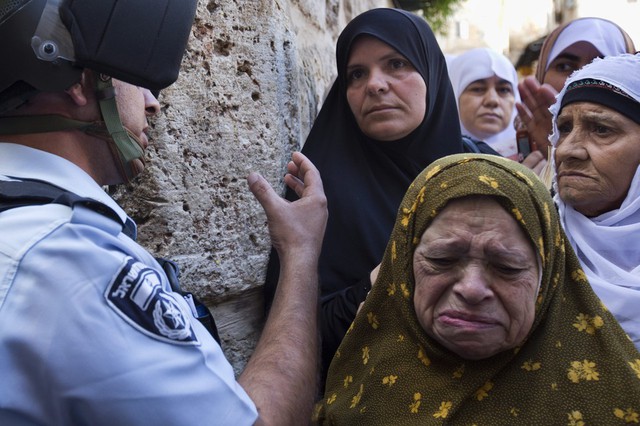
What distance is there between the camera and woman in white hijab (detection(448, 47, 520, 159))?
389cm

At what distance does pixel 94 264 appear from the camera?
3.40ft

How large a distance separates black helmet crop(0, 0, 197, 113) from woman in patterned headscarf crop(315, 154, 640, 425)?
660mm

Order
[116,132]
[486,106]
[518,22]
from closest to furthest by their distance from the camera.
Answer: [116,132]
[486,106]
[518,22]

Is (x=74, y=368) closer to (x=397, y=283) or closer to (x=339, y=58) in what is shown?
(x=397, y=283)

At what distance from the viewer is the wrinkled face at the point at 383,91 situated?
7.27 feet

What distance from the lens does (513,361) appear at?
1.39 metres

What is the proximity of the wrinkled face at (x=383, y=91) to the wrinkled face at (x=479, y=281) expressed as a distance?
86 centimetres

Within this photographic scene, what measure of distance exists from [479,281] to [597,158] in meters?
0.64

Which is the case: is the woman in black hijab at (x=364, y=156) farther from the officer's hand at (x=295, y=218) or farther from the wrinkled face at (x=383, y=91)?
the officer's hand at (x=295, y=218)

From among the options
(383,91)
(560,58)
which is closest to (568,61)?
(560,58)

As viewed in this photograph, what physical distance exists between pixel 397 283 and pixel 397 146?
87cm

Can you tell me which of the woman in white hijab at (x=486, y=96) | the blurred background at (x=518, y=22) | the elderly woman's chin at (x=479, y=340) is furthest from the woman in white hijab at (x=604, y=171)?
the blurred background at (x=518, y=22)

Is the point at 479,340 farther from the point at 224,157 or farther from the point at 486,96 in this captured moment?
the point at 486,96

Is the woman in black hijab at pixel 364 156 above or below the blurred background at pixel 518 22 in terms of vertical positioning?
above
